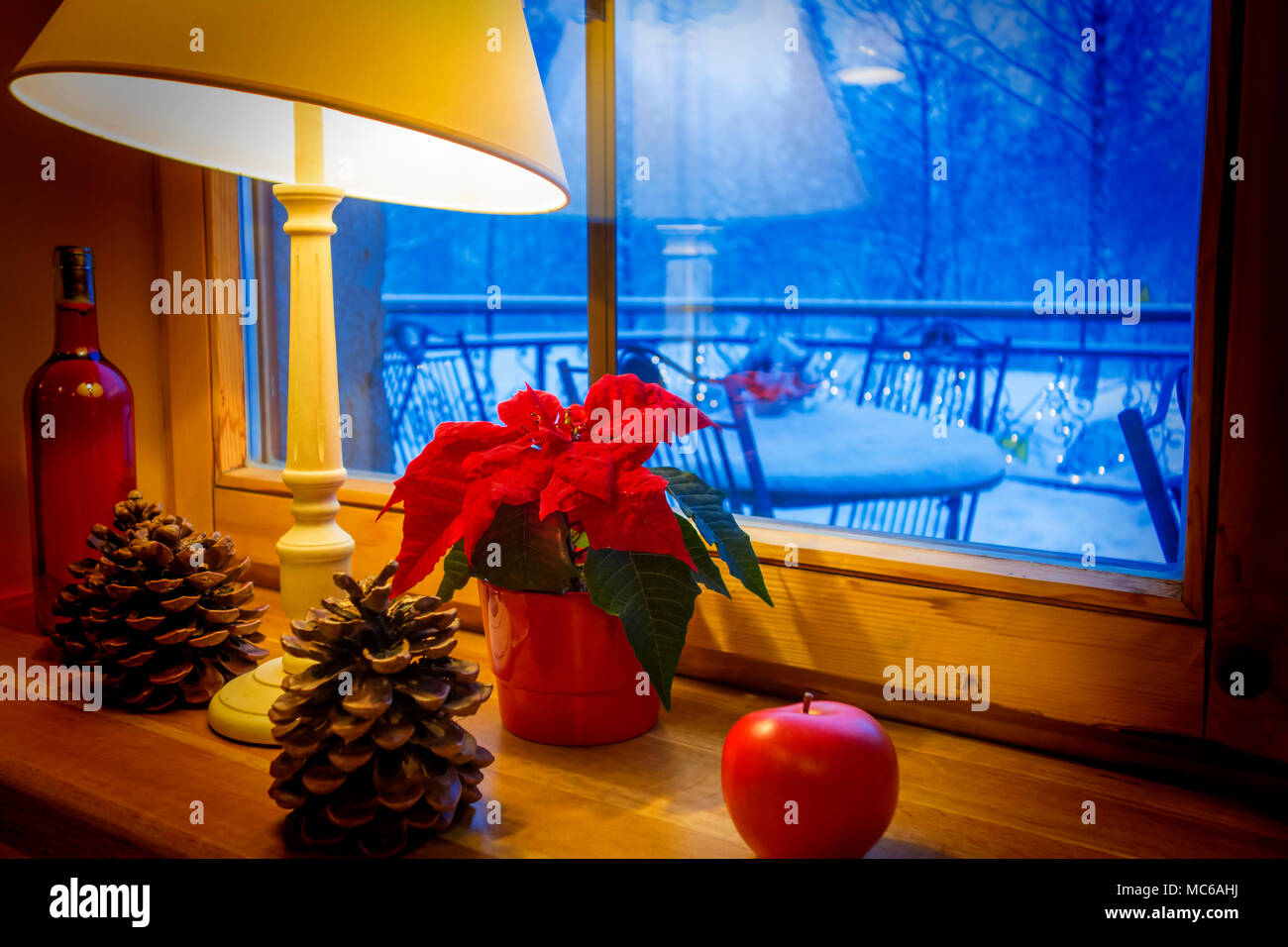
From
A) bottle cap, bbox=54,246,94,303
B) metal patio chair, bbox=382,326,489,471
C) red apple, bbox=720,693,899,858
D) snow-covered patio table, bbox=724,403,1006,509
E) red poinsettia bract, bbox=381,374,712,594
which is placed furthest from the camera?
metal patio chair, bbox=382,326,489,471

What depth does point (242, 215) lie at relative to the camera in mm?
1255

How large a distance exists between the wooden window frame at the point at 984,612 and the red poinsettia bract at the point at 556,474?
21 centimetres

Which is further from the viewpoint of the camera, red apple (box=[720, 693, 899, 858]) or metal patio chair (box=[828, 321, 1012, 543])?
metal patio chair (box=[828, 321, 1012, 543])

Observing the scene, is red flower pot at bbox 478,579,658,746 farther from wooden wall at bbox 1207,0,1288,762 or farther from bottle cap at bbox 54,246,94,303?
bottle cap at bbox 54,246,94,303

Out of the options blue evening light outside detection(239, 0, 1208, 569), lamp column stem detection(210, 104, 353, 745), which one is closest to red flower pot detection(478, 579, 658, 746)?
lamp column stem detection(210, 104, 353, 745)

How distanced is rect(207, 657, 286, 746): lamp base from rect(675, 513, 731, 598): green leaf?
34cm

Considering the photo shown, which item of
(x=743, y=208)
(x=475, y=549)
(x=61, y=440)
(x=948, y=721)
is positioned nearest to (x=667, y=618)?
(x=475, y=549)

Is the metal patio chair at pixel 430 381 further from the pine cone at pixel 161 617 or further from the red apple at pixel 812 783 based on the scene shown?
the red apple at pixel 812 783

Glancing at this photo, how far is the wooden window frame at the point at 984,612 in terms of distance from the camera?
0.62 m

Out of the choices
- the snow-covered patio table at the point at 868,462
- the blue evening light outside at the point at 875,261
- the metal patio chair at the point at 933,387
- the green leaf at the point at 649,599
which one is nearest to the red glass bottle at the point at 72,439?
the green leaf at the point at 649,599

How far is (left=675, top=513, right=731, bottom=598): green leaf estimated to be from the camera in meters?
0.66

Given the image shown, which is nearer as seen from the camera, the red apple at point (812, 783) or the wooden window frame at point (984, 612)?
the red apple at point (812, 783)

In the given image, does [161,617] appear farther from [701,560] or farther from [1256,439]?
[1256,439]
